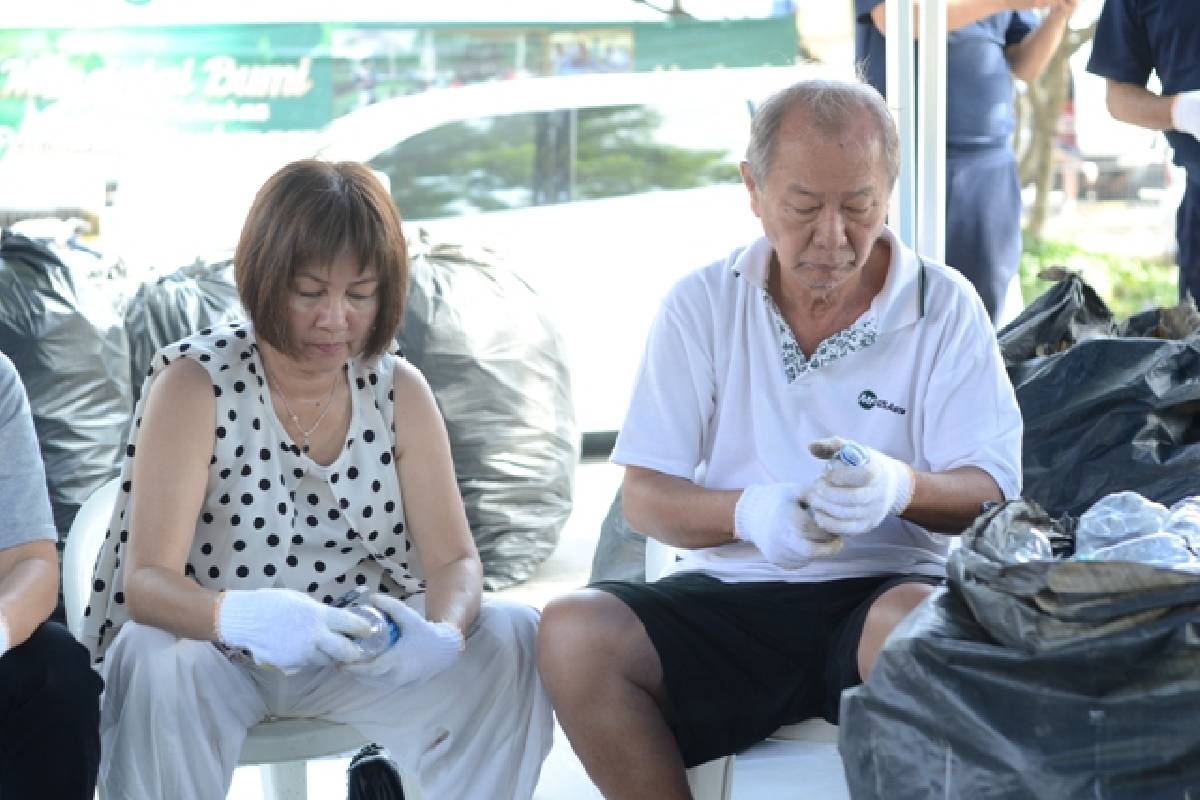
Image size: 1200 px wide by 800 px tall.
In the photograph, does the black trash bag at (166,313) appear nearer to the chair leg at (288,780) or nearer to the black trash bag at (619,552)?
the black trash bag at (619,552)

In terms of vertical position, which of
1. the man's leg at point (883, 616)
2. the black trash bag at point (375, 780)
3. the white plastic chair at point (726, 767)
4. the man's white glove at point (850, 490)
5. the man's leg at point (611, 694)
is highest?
the man's white glove at point (850, 490)

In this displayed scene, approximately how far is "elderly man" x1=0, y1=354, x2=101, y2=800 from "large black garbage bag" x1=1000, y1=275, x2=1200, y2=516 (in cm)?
157

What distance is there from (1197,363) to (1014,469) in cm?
74

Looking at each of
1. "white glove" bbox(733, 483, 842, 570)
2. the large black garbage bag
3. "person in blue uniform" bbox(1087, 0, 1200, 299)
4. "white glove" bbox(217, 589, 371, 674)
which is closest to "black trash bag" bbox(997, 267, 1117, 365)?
the large black garbage bag

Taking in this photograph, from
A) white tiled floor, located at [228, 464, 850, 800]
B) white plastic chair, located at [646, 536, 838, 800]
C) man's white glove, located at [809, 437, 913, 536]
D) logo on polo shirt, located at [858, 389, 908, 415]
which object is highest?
logo on polo shirt, located at [858, 389, 908, 415]

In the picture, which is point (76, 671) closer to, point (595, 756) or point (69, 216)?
A: point (595, 756)

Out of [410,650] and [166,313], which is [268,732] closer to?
[410,650]

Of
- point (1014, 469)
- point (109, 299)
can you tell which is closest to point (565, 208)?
point (109, 299)

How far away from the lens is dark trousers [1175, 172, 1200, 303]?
11.4 feet

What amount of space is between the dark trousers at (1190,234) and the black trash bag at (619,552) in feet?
4.28

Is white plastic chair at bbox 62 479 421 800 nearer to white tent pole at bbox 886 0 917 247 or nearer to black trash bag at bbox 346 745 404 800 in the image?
black trash bag at bbox 346 745 404 800

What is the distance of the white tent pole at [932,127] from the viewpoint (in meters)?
3.15

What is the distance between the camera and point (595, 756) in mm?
2041

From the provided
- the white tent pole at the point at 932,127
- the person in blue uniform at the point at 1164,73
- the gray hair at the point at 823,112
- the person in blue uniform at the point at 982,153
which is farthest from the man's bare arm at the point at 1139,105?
the gray hair at the point at 823,112
